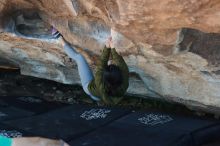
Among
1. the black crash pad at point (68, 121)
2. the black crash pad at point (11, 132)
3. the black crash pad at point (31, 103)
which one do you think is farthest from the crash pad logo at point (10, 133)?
the black crash pad at point (31, 103)

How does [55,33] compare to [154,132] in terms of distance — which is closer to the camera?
[154,132]

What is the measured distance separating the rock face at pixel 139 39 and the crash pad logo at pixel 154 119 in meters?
0.26

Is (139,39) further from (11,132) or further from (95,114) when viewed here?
(11,132)

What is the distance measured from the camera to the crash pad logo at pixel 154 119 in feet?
14.0

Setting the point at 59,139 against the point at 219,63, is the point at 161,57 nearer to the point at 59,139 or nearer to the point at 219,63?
the point at 219,63

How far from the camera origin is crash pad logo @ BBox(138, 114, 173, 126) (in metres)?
4.26

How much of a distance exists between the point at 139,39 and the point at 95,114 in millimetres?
953

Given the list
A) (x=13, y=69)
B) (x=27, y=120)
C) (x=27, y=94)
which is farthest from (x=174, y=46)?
(x=13, y=69)

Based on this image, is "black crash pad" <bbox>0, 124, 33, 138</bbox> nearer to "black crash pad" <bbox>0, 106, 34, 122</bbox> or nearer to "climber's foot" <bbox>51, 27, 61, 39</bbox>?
"black crash pad" <bbox>0, 106, 34, 122</bbox>

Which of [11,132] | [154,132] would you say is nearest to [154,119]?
[154,132]

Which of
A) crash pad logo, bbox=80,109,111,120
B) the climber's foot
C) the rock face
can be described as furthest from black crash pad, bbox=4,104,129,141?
the climber's foot

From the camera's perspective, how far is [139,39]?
13.2 ft

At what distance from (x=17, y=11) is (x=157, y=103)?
176 cm

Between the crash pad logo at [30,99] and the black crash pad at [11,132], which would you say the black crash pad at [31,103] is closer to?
the crash pad logo at [30,99]
